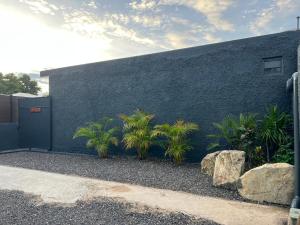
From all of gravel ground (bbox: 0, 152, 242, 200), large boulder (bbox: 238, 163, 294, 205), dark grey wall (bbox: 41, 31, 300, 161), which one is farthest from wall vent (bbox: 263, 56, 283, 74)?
gravel ground (bbox: 0, 152, 242, 200)

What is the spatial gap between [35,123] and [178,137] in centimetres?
727

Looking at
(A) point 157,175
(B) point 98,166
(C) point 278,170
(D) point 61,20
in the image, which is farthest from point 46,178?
(D) point 61,20

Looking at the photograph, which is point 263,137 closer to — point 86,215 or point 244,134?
point 244,134

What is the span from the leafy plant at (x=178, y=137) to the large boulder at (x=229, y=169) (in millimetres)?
1930

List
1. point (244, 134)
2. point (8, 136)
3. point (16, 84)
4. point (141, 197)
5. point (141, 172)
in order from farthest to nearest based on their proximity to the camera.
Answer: point (16, 84)
point (8, 136)
point (141, 172)
point (244, 134)
point (141, 197)

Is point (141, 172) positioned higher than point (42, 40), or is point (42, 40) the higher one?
point (42, 40)

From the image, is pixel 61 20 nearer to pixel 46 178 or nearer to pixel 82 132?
pixel 82 132

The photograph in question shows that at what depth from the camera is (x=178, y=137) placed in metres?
7.18

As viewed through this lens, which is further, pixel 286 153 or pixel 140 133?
pixel 140 133

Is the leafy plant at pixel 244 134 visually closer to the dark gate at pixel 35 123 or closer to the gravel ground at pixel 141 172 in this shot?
the gravel ground at pixel 141 172

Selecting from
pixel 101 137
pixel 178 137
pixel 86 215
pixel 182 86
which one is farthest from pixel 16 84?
pixel 86 215

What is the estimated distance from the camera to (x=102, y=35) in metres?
10.8

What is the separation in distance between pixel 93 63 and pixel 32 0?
2.88 m

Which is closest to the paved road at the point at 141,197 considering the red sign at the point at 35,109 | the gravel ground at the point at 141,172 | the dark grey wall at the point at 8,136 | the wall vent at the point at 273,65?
the gravel ground at the point at 141,172
